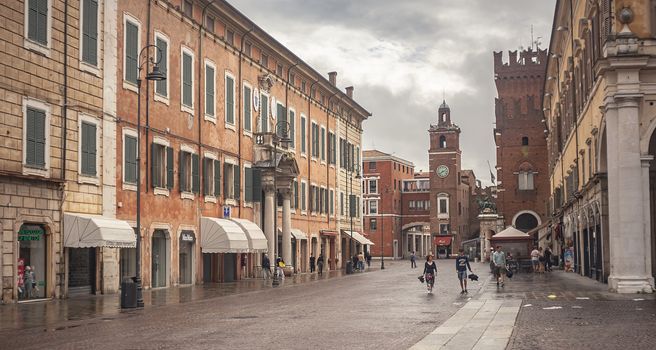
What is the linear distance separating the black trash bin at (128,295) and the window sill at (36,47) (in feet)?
25.9

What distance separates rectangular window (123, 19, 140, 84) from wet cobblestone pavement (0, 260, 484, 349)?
8.99 meters

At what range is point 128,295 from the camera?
82.7ft

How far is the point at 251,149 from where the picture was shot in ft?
155

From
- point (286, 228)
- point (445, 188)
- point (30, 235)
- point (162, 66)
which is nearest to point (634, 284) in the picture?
point (30, 235)

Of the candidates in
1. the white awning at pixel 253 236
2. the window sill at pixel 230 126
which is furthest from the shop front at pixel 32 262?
the window sill at pixel 230 126

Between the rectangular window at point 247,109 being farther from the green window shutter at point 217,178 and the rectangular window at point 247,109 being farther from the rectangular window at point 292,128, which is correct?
the rectangular window at point 292,128

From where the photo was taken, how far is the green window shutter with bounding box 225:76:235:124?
4397 cm

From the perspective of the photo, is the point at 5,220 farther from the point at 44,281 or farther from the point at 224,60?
the point at 224,60

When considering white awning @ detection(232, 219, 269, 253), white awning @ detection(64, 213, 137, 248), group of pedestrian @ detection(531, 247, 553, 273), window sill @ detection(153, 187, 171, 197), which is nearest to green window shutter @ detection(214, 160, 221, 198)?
white awning @ detection(232, 219, 269, 253)

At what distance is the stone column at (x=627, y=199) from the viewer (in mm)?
28422

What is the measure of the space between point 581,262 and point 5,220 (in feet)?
96.4

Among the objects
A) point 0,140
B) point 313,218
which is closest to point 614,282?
point 0,140

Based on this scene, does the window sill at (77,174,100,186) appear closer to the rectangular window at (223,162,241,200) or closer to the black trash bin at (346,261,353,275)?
the rectangular window at (223,162,241,200)

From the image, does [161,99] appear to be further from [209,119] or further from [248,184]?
[248,184]
